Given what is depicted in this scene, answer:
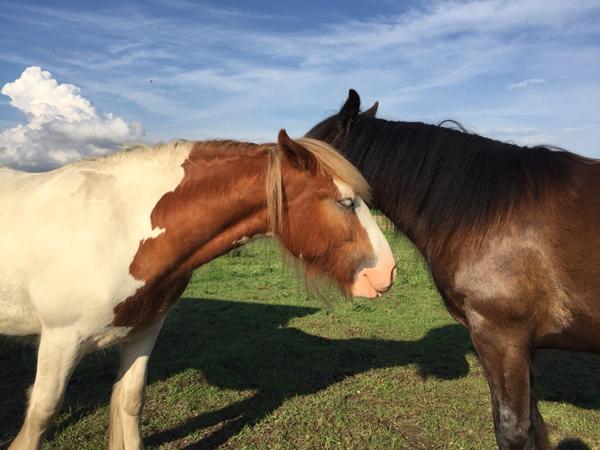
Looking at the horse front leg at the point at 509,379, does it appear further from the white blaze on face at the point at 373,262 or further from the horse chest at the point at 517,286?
the white blaze on face at the point at 373,262

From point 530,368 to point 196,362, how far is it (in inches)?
147

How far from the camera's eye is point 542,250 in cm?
263

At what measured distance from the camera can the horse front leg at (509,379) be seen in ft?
8.71

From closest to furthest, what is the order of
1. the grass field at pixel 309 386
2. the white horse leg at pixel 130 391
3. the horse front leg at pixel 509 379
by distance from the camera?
the horse front leg at pixel 509 379 < the white horse leg at pixel 130 391 < the grass field at pixel 309 386

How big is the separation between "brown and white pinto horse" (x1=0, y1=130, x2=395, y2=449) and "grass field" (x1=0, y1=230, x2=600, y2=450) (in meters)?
0.47

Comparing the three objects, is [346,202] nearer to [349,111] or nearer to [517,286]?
[349,111]

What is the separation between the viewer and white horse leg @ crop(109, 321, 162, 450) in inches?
122

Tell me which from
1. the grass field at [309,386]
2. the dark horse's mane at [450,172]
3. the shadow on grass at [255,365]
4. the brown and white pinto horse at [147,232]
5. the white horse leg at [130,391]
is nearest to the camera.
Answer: the brown and white pinto horse at [147,232]

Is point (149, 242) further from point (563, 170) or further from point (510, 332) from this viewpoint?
point (563, 170)

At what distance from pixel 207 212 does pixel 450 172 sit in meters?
1.60

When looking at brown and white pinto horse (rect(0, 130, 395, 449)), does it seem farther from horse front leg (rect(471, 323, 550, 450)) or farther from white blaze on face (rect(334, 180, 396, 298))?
horse front leg (rect(471, 323, 550, 450))

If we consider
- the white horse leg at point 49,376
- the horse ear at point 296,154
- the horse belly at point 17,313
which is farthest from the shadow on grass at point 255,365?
the horse ear at point 296,154

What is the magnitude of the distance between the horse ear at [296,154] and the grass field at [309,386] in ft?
2.13

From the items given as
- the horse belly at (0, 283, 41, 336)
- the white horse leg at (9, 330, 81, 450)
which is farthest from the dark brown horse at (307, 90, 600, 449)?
the horse belly at (0, 283, 41, 336)
